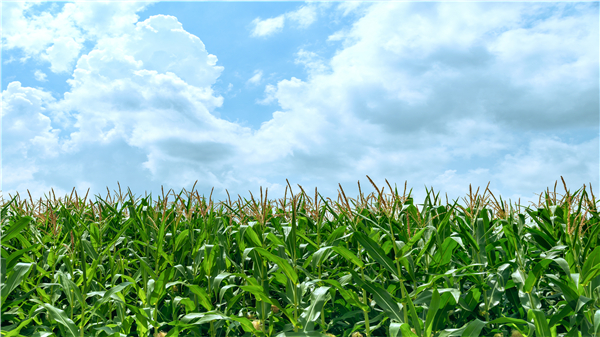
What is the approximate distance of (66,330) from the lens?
3104 mm

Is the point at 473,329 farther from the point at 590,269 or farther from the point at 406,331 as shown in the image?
the point at 590,269

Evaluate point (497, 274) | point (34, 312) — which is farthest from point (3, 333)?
point (497, 274)

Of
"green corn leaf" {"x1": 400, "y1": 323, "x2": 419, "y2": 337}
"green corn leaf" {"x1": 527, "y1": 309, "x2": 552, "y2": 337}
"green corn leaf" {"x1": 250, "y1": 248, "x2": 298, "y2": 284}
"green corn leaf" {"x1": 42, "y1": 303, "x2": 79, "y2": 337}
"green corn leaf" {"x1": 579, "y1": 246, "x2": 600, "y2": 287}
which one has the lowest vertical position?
"green corn leaf" {"x1": 527, "y1": 309, "x2": 552, "y2": 337}

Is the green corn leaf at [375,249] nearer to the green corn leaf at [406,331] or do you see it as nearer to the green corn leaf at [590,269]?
the green corn leaf at [406,331]

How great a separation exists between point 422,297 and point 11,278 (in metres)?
3.26

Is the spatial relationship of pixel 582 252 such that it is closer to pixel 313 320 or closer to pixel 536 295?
pixel 536 295

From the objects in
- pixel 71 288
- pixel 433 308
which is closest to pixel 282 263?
pixel 433 308

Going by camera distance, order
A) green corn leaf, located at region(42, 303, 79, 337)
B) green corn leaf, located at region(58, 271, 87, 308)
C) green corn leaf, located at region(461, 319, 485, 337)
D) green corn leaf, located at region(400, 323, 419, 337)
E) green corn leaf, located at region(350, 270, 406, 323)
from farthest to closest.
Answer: green corn leaf, located at region(58, 271, 87, 308)
green corn leaf, located at region(42, 303, 79, 337)
green corn leaf, located at region(350, 270, 406, 323)
green corn leaf, located at region(461, 319, 485, 337)
green corn leaf, located at region(400, 323, 419, 337)

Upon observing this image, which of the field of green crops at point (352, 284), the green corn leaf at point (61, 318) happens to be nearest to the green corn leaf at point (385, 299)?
the field of green crops at point (352, 284)

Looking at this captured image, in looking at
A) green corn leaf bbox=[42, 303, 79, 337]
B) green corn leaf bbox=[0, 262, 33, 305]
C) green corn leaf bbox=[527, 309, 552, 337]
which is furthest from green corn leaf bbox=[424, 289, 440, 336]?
green corn leaf bbox=[0, 262, 33, 305]

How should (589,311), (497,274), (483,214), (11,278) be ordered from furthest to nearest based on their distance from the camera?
1. (483,214)
2. (497,274)
3. (11,278)
4. (589,311)

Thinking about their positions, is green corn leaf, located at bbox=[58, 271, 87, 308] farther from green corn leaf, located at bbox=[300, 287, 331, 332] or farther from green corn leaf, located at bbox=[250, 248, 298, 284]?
green corn leaf, located at bbox=[300, 287, 331, 332]

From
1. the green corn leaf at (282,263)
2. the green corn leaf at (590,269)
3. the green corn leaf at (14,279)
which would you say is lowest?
the green corn leaf at (590,269)

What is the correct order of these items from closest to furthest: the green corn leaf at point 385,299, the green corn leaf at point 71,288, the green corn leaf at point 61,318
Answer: the green corn leaf at point 385,299, the green corn leaf at point 61,318, the green corn leaf at point 71,288
